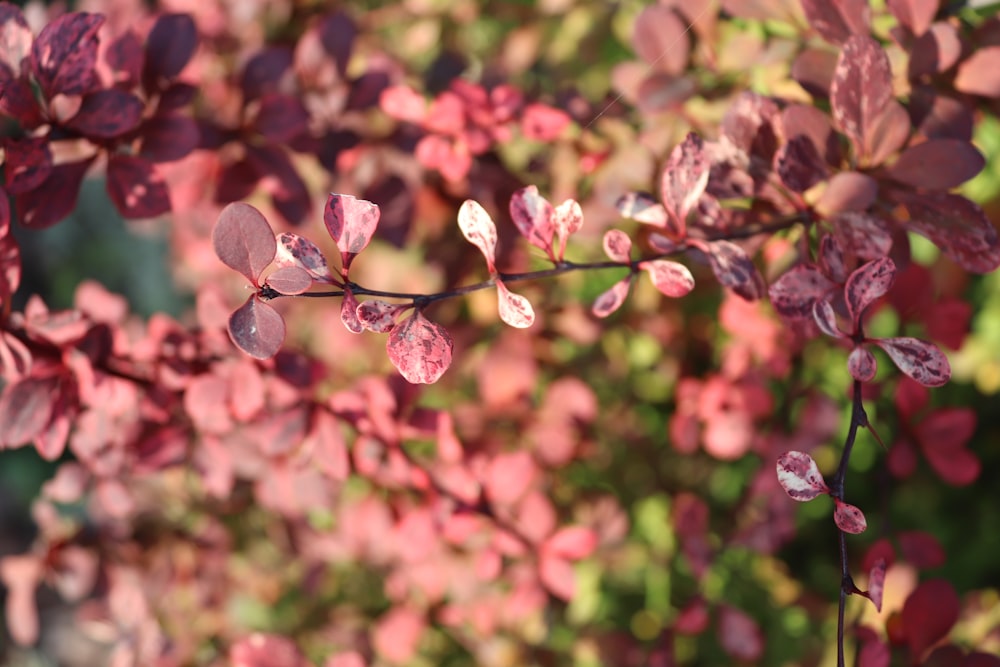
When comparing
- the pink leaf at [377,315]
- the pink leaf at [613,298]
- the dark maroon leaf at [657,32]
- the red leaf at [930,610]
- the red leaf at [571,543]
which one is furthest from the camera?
the red leaf at [571,543]

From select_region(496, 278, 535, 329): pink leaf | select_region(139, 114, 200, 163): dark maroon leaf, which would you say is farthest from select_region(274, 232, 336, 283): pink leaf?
select_region(139, 114, 200, 163): dark maroon leaf

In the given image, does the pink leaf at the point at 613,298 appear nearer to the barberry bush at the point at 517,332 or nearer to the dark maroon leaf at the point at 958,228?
the barberry bush at the point at 517,332

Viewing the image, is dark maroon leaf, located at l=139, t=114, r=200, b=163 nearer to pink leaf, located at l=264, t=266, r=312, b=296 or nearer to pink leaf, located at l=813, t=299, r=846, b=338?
pink leaf, located at l=264, t=266, r=312, b=296

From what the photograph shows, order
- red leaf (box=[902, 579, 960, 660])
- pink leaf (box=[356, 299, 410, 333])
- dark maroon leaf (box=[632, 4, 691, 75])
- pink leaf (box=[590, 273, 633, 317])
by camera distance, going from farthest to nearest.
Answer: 1. dark maroon leaf (box=[632, 4, 691, 75])
2. red leaf (box=[902, 579, 960, 660])
3. pink leaf (box=[590, 273, 633, 317])
4. pink leaf (box=[356, 299, 410, 333])

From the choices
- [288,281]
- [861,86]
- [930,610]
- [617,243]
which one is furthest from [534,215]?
[930,610]

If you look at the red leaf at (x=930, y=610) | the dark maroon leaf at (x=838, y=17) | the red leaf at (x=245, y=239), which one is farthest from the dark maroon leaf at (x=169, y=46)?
the red leaf at (x=930, y=610)

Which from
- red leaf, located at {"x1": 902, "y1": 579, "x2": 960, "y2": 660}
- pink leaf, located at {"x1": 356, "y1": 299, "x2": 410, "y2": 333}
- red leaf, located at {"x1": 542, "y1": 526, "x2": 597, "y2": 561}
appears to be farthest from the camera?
red leaf, located at {"x1": 542, "y1": 526, "x2": 597, "y2": 561}

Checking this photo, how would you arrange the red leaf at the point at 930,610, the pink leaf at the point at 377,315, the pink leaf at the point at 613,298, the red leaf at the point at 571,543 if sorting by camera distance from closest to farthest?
the pink leaf at the point at 377,315
the pink leaf at the point at 613,298
the red leaf at the point at 930,610
the red leaf at the point at 571,543
